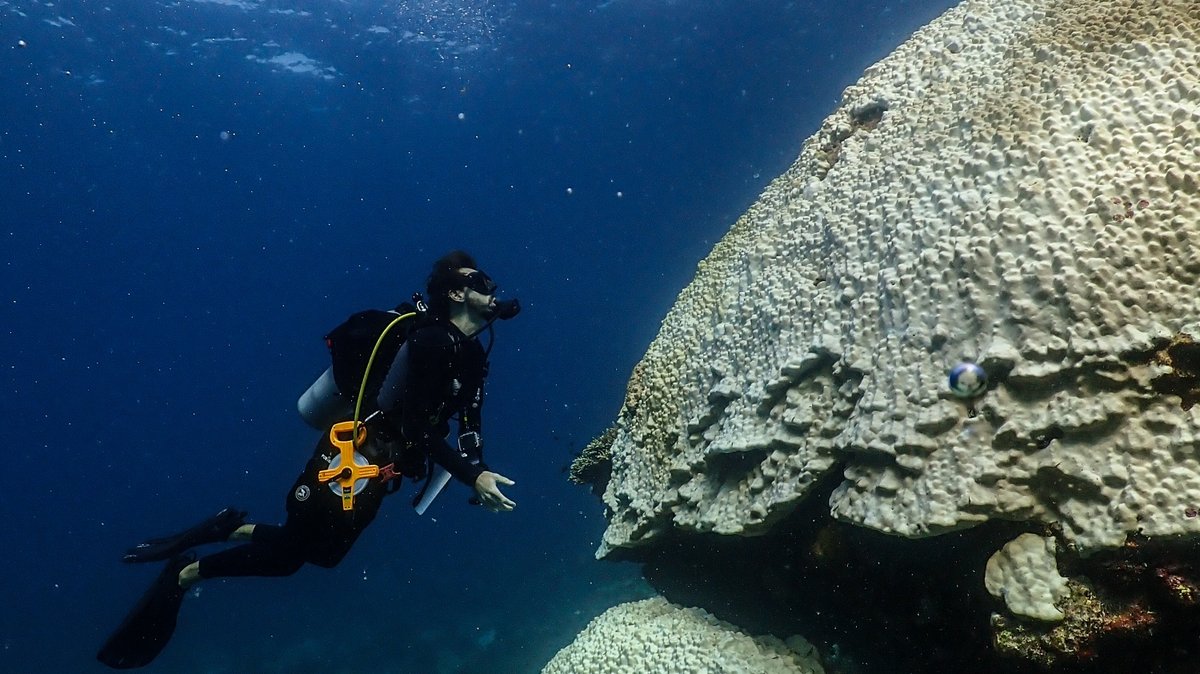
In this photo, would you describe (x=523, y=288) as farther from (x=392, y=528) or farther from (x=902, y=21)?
(x=902, y=21)

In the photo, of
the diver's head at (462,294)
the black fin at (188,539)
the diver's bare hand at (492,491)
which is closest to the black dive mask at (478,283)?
the diver's head at (462,294)

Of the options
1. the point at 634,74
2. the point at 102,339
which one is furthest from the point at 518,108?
the point at 102,339

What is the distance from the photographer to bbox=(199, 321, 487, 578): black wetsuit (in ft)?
14.8

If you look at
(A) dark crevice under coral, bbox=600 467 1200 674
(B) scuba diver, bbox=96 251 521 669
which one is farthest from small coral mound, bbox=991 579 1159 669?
(B) scuba diver, bbox=96 251 521 669

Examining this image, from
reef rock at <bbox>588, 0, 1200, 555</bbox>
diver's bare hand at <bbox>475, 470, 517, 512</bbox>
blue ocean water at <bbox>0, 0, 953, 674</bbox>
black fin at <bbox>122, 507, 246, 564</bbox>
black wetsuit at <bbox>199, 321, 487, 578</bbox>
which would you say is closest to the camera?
reef rock at <bbox>588, 0, 1200, 555</bbox>

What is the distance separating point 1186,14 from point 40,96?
3963cm

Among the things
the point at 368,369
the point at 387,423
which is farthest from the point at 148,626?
the point at 368,369

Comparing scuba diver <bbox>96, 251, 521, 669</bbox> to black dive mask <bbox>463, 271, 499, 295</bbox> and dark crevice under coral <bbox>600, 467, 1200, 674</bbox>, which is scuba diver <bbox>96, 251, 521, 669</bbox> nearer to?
black dive mask <bbox>463, 271, 499, 295</bbox>

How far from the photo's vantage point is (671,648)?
4301 mm

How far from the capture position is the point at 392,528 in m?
37.2

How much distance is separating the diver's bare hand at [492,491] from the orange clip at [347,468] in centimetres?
95

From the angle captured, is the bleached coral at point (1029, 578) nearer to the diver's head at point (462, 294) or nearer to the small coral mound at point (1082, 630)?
the small coral mound at point (1082, 630)

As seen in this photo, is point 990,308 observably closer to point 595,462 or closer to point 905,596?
point 905,596

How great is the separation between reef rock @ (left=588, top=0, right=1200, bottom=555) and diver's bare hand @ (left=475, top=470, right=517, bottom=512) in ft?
3.42
